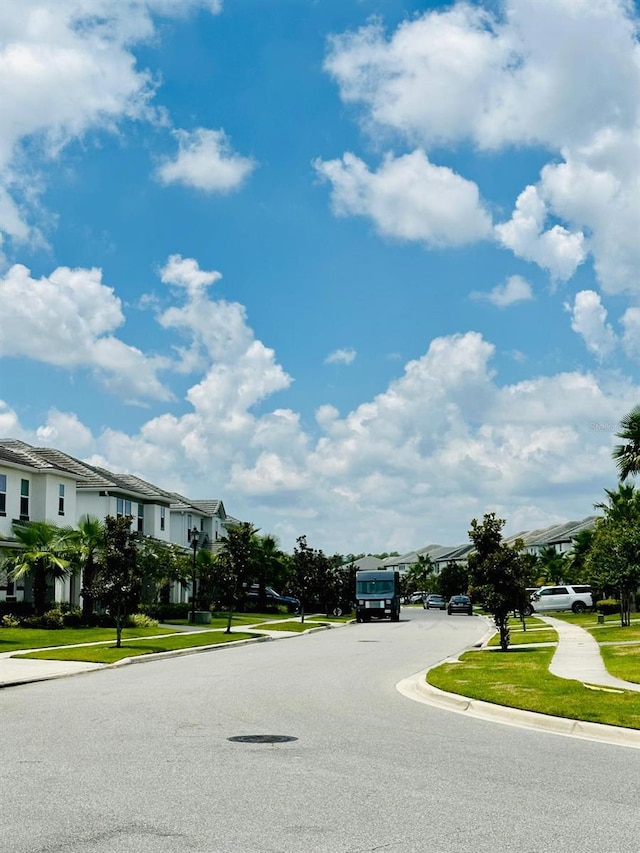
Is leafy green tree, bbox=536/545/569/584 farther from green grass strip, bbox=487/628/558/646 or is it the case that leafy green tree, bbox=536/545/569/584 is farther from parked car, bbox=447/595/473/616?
green grass strip, bbox=487/628/558/646

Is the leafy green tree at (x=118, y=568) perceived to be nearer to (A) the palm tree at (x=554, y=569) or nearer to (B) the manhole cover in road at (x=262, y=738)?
(B) the manhole cover in road at (x=262, y=738)

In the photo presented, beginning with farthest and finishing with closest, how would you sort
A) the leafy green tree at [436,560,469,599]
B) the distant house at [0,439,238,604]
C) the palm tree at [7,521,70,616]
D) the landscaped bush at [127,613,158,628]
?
the leafy green tree at [436,560,469,599], the distant house at [0,439,238,604], the landscaped bush at [127,613,158,628], the palm tree at [7,521,70,616]

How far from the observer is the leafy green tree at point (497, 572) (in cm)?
2694

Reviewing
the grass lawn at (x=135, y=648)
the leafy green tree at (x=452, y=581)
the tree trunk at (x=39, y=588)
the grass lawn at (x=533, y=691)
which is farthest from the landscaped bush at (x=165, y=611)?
the leafy green tree at (x=452, y=581)

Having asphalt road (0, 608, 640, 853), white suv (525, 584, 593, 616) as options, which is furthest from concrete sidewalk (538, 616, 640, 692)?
white suv (525, 584, 593, 616)

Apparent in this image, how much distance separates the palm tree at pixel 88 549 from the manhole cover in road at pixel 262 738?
98.3ft

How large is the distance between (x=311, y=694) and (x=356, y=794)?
895 cm

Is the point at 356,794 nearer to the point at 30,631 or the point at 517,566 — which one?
the point at 517,566

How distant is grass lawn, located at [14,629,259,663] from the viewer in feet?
86.6

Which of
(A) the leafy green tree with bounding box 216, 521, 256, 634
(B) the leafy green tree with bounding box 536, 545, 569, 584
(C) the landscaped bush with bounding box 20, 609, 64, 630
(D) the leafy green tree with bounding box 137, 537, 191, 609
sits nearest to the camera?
(A) the leafy green tree with bounding box 216, 521, 256, 634

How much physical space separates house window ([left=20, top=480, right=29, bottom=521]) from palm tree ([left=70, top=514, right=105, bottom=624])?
4.15 metres

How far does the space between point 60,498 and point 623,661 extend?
108ft

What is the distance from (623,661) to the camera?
2241 cm

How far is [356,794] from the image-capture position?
27.4 feet
